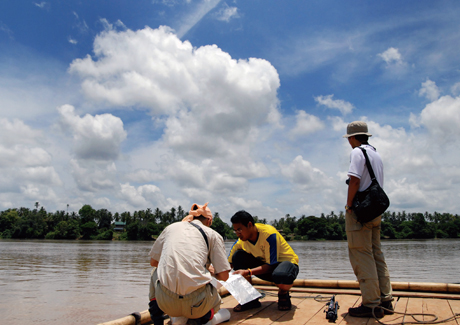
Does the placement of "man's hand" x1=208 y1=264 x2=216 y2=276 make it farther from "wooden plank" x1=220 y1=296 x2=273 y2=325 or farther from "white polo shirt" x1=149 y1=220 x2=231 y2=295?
"wooden plank" x1=220 y1=296 x2=273 y2=325

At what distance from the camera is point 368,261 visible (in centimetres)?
342

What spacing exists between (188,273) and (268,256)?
147 centimetres

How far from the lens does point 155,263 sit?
329 cm

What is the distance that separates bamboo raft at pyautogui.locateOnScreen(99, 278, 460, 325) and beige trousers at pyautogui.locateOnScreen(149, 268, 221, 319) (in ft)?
1.94

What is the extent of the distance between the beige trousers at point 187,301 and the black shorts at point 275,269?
1.04 m

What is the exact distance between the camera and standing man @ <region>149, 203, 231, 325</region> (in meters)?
2.69

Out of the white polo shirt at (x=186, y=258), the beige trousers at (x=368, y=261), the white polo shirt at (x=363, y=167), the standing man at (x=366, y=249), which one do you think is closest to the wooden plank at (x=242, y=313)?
the white polo shirt at (x=186, y=258)

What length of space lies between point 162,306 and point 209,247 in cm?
62

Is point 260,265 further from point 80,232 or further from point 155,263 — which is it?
point 80,232

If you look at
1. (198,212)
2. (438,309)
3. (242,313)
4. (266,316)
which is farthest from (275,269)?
(438,309)

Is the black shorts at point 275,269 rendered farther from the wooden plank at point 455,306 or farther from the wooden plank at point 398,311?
the wooden plank at point 455,306

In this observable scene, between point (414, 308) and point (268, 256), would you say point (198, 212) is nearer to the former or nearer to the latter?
point (268, 256)

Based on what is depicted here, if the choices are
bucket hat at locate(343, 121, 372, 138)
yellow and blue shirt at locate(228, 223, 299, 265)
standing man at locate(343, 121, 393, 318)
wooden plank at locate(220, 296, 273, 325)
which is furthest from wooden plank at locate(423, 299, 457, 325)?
bucket hat at locate(343, 121, 372, 138)

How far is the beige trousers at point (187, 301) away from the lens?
2.74 metres
